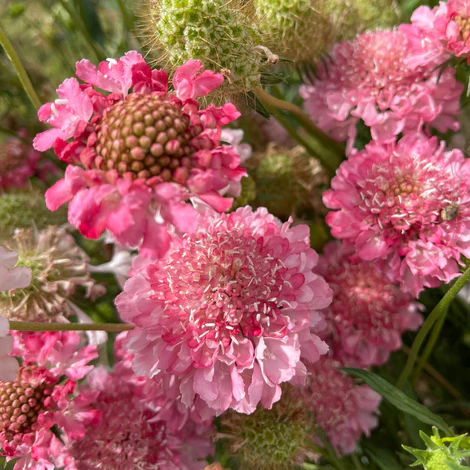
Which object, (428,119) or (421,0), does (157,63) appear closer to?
(428,119)

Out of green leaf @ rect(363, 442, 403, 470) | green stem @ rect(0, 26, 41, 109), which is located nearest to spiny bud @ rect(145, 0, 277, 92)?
green stem @ rect(0, 26, 41, 109)

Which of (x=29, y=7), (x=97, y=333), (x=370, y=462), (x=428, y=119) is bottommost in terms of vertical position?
(x=370, y=462)

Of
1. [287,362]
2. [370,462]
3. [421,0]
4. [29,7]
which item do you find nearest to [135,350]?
[287,362]

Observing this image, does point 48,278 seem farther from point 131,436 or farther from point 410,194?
point 410,194

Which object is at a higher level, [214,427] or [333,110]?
[333,110]

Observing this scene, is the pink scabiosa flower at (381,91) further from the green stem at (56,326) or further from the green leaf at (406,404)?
the green stem at (56,326)

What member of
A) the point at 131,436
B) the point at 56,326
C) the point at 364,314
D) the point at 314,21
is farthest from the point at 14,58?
the point at 364,314
